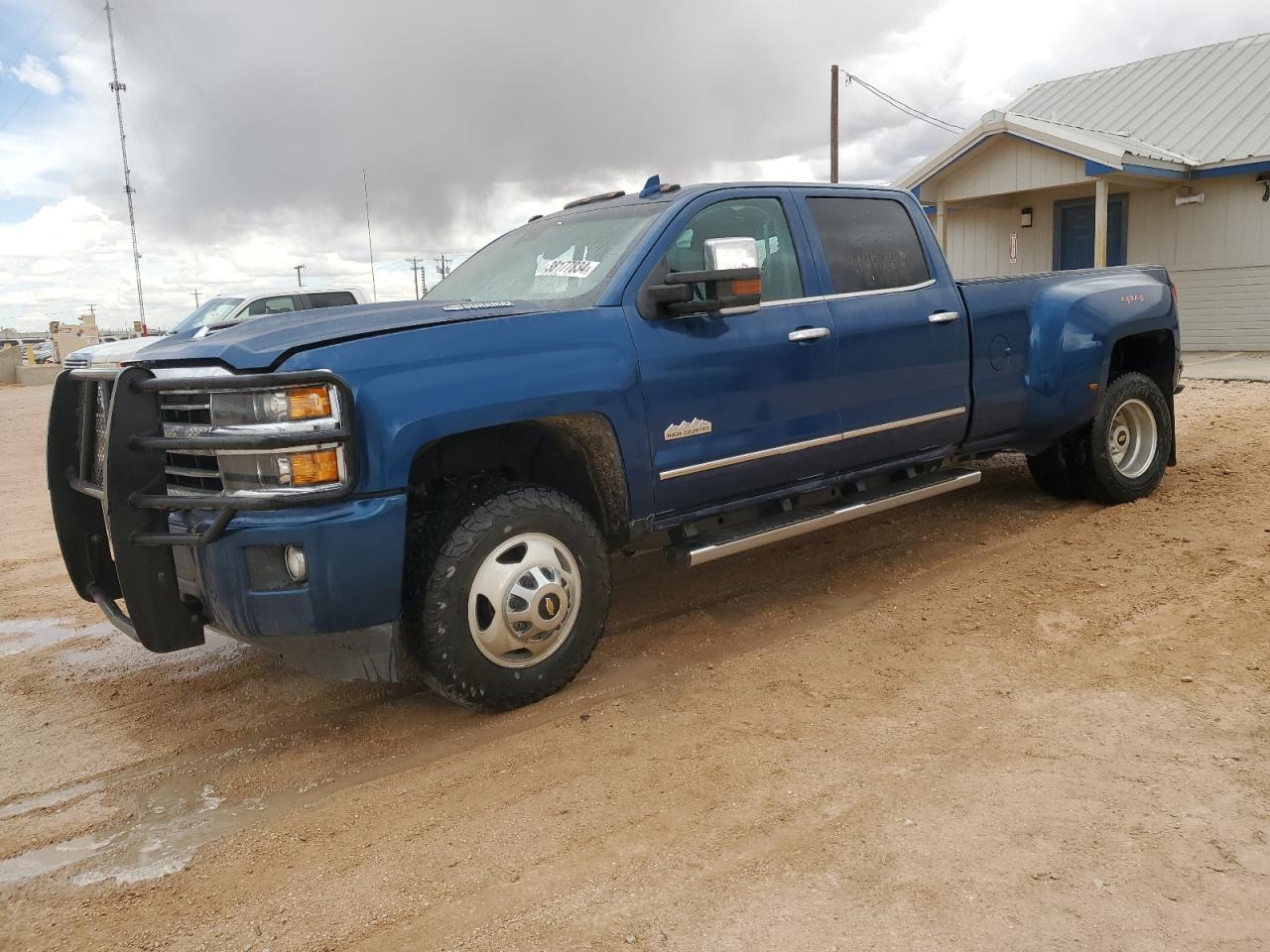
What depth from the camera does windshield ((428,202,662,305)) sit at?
4.29 metres

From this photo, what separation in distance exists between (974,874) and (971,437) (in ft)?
10.9

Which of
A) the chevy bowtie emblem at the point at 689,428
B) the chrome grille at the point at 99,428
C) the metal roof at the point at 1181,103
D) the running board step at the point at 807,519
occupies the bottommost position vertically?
the running board step at the point at 807,519

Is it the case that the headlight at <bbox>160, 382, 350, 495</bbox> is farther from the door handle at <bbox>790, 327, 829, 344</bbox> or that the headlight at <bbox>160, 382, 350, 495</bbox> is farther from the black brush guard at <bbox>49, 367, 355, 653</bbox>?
the door handle at <bbox>790, 327, 829, 344</bbox>

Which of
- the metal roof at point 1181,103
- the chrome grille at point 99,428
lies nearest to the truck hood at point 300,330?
the chrome grille at point 99,428

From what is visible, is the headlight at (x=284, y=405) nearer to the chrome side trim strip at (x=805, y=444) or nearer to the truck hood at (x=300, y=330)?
the truck hood at (x=300, y=330)

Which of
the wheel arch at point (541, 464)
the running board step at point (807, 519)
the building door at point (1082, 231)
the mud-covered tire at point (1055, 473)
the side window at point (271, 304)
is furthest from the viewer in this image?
the building door at point (1082, 231)

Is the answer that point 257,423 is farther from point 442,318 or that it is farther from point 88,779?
point 88,779

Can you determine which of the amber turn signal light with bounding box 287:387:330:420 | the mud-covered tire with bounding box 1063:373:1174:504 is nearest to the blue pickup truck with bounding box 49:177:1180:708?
the amber turn signal light with bounding box 287:387:330:420

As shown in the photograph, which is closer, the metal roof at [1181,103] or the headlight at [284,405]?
the headlight at [284,405]

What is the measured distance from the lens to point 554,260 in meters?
4.61

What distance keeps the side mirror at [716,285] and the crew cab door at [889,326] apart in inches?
31.1

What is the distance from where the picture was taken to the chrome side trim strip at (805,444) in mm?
4176

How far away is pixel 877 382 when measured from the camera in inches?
193

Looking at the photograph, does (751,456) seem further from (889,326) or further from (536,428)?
(889,326)
